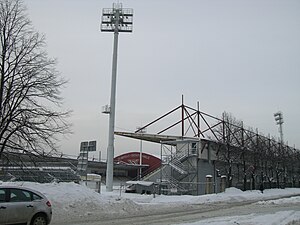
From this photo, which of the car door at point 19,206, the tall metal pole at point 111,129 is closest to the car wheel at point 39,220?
the car door at point 19,206

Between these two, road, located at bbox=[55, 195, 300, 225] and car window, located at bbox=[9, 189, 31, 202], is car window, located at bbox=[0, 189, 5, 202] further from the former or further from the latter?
road, located at bbox=[55, 195, 300, 225]

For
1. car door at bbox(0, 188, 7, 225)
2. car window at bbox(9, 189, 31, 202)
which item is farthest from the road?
car door at bbox(0, 188, 7, 225)

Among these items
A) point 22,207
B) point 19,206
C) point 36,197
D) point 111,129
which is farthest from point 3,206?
point 111,129

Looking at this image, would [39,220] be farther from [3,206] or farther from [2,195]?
[2,195]

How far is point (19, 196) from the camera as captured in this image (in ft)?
43.3

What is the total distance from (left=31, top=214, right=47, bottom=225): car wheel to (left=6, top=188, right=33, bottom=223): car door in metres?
0.30

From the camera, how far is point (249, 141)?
192 feet

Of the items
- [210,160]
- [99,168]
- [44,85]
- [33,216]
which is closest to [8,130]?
[44,85]

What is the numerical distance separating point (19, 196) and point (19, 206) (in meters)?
0.39

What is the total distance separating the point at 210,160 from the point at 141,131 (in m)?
14.1

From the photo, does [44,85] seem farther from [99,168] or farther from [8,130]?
[99,168]

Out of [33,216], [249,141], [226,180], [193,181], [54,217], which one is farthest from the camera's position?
[249,141]

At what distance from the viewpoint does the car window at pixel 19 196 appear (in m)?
12.9

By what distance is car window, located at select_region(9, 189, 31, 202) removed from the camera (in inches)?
508
